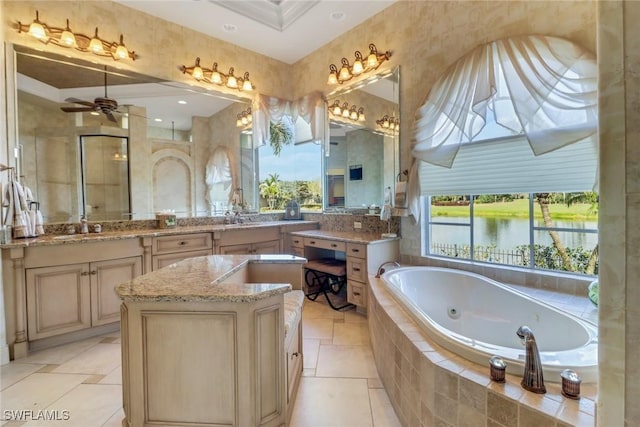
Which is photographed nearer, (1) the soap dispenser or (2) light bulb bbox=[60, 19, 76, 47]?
(2) light bulb bbox=[60, 19, 76, 47]

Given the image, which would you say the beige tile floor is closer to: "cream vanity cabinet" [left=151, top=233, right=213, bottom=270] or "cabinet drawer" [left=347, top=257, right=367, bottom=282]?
"cabinet drawer" [left=347, top=257, right=367, bottom=282]

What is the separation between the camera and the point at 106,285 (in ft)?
8.65

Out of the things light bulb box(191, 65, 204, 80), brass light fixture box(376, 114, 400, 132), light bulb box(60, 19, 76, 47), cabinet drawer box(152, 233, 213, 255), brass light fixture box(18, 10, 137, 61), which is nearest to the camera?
brass light fixture box(18, 10, 137, 61)

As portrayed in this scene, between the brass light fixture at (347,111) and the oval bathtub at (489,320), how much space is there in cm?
201

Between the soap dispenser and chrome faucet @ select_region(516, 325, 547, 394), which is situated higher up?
the soap dispenser

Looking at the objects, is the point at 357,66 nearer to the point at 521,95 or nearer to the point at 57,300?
the point at 521,95

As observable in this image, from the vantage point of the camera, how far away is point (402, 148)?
3098mm

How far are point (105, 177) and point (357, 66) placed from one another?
10.0 feet

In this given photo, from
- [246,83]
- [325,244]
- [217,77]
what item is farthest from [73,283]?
[246,83]

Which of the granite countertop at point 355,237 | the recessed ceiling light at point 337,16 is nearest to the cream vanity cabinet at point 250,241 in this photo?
the granite countertop at point 355,237

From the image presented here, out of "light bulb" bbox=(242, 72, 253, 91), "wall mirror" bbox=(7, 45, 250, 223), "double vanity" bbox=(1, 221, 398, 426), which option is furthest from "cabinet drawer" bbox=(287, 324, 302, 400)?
"light bulb" bbox=(242, 72, 253, 91)

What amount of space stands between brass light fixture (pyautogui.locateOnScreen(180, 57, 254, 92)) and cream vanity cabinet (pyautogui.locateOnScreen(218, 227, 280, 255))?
6.33 ft

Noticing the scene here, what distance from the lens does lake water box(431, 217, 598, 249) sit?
87.7 inches

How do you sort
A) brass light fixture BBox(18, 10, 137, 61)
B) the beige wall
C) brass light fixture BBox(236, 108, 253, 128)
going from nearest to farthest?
the beige wall
brass light fixture BBox(18, 10, 137, 61)
brass light fixture BBox(236, 108, 253, 128)
